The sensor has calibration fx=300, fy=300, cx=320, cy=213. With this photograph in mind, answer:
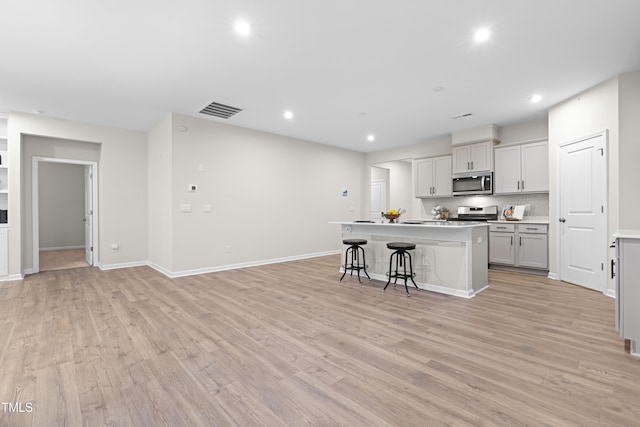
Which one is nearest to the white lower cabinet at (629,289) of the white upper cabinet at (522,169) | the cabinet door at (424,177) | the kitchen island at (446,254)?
the kitchen island at (446,254)

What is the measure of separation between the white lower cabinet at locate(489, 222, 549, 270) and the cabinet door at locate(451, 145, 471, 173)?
1325 mm

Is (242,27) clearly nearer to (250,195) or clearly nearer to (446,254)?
(446,254)

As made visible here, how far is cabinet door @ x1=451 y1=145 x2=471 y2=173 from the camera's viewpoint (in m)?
6.34

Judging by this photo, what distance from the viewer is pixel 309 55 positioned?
3328mm

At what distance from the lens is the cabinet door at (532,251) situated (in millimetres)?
5207

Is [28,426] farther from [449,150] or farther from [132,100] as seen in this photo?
[449,150]

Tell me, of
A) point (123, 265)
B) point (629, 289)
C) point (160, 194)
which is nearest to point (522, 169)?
point (629, 289)

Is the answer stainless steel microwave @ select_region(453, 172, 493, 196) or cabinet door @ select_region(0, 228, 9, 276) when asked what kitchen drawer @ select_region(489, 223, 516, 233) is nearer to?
stainless steel microwave @ select_region(453, 172, 493, 196)

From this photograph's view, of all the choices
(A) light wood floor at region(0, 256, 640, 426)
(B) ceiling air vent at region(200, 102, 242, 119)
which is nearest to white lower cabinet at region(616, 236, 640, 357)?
(A) light wood floor at region(0, 256, 640, 426)

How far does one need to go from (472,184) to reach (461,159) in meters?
0.59

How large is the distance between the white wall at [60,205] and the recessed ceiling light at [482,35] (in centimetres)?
1114

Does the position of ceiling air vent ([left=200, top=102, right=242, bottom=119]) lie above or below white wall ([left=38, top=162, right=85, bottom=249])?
above

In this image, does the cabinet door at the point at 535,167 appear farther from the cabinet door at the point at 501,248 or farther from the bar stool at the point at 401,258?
the bar stool at the point at 401,258

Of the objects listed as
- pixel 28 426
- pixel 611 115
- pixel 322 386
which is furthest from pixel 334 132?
pixel 28 426
